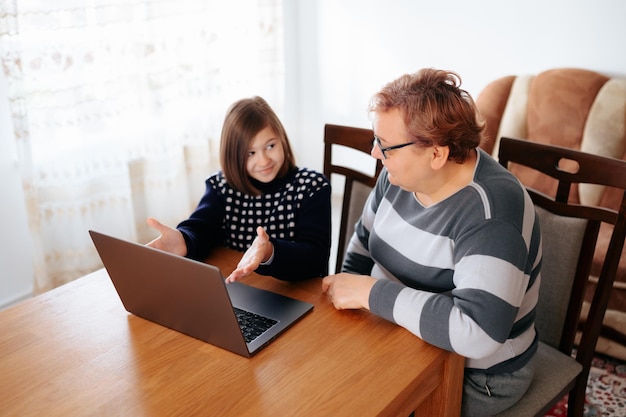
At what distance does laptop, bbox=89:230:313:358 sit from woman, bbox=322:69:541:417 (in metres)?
0.16

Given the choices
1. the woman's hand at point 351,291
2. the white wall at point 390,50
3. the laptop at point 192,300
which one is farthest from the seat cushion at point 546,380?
the white wall at point 390,50

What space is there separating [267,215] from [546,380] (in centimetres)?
82

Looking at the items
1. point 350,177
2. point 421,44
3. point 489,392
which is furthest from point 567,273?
point 421,44

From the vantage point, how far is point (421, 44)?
3.27m

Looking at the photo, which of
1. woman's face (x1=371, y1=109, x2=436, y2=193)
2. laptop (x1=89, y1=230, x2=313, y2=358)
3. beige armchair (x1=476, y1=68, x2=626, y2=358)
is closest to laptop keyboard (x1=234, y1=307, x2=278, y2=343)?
laptop (x1=89, y1=230, x2=313, y2=358)

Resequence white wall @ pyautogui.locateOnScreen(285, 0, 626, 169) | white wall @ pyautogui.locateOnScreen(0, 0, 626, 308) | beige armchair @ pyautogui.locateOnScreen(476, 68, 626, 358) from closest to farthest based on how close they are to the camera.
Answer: beige armchair @ pyautogui.locateOnScreen(476, 68, 626, 358) → white wall @ pyautogui.locateOnScreen(0, 0, 626, 308) → white wall @ pyautogui.locateOnScreen(285, 0, 626, 169)

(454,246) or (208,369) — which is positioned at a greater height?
(454,246)

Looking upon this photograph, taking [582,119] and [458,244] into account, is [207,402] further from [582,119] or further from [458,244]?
[582,119]

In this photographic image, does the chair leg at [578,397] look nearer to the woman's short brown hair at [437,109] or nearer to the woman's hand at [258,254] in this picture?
the woman's short brown hair at [437,109]

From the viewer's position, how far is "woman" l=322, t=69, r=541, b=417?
1.17 m

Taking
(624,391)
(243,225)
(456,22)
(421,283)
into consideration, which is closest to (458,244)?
(421,283)

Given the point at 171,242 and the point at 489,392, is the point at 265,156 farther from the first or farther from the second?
the point at 489,392

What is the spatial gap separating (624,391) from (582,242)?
0.97 m

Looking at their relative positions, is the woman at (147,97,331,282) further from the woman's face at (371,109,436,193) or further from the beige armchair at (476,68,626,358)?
the beige armchair at (476,68,626,358)
